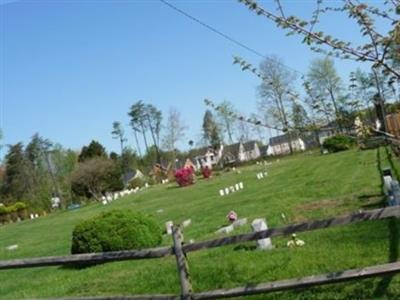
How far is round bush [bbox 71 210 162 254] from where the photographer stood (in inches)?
475

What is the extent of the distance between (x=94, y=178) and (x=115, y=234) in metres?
54.5

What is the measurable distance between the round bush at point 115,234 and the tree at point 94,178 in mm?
52553

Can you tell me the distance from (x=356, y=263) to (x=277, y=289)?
1.91 meters

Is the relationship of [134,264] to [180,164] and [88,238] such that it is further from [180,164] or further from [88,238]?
[180,164]

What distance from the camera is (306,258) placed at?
26.1ft

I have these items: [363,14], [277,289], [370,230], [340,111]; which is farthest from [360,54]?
[370,230]

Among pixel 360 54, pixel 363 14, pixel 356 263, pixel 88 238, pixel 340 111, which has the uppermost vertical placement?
pixel 363 14

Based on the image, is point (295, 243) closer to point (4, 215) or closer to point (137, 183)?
point (4, 215)

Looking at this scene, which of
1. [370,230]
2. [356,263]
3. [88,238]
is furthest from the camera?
[88,238]

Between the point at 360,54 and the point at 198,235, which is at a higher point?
the point at 360,54

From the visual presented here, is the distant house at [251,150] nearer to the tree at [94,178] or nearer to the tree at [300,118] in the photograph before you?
the tree at [94,178]

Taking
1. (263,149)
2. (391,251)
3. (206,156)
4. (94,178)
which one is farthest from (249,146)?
(391,251)

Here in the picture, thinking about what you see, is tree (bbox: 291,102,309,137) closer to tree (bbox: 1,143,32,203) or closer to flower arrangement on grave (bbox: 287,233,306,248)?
flower arrangement on grave (bbox: 287,233,306,248)

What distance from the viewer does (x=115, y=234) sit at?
12164 millimetres
